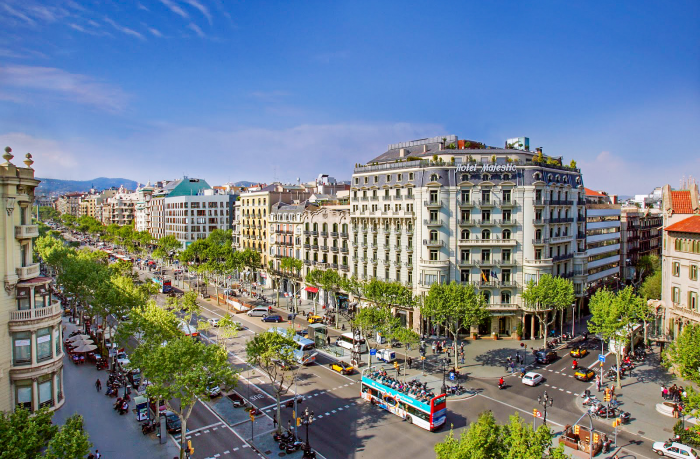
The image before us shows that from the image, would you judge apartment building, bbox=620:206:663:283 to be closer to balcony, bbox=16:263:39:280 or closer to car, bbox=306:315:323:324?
car, bbox=306:315:323:324

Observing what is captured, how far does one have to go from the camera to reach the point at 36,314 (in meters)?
34.7

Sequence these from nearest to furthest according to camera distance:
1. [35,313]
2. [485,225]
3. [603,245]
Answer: [35,313], [485,225], [603,245]

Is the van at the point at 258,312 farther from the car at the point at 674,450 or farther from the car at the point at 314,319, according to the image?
the car at the point at 674,450

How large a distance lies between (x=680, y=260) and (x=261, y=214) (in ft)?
257

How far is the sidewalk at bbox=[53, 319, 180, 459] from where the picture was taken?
3372 cm

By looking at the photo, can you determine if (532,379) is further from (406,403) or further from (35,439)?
(35,439)

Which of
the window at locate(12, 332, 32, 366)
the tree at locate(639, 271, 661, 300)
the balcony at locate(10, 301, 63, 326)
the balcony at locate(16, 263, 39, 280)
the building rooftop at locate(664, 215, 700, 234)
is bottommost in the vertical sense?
the tree at locate(639, 271, 661, 300)

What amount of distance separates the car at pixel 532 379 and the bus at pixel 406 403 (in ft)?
42.7

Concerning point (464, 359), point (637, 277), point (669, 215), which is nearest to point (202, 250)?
point (464, 359)

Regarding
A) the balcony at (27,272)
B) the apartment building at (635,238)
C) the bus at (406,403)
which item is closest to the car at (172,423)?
the balcony at (27,272)

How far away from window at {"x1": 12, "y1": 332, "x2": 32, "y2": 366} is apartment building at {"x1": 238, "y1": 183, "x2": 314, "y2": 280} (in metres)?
→ 64.8

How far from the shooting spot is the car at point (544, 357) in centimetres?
5316

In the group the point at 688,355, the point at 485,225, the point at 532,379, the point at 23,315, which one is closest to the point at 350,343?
the point at 532,379

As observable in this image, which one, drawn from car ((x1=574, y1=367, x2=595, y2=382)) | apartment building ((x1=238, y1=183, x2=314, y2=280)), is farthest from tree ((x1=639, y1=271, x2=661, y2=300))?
apartment building ((x1=238, y1=183, x2=314, y2=280))
